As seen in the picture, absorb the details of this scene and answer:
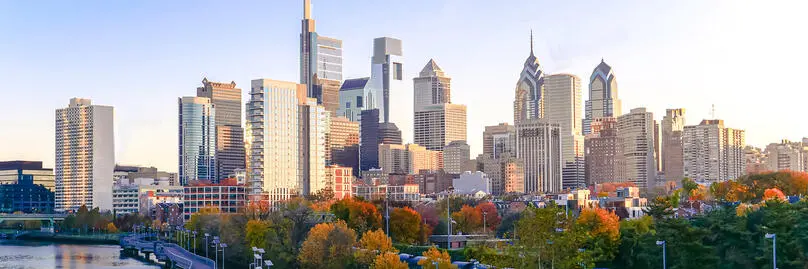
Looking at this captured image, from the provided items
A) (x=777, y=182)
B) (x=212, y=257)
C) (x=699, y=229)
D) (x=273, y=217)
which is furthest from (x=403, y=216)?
(x=777, y=182)

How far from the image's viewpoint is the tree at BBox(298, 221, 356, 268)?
282 ft

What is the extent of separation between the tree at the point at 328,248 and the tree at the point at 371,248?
1.30 m

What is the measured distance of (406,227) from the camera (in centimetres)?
11050

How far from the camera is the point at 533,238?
59062 mm

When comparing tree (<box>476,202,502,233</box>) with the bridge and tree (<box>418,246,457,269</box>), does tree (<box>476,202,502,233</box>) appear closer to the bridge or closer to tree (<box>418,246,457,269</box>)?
the bridge

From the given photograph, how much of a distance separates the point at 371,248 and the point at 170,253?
48672 millimetres

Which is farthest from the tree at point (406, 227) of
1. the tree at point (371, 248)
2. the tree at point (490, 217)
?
the tree at point (490, 217)

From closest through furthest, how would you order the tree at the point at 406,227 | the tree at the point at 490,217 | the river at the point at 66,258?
1. the tree at the point at 406,227
2. the river at the point at 66,258
3. the tree at the point at 490,217

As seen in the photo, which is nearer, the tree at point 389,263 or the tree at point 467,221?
the tree at point 389,263

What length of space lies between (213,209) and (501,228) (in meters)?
70.0

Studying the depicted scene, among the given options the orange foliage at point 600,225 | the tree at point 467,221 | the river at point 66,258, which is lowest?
the river at point 66,258

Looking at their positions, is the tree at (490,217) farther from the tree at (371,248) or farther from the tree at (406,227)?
the tree at (371,248)

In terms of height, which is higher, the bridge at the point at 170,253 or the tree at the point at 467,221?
the tree at the point at 467,221

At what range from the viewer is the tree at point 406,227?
11044cm
